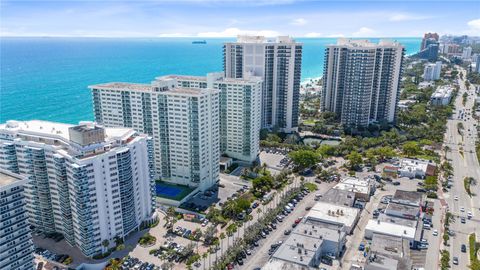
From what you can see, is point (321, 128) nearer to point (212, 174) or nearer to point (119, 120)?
point (212, 174)

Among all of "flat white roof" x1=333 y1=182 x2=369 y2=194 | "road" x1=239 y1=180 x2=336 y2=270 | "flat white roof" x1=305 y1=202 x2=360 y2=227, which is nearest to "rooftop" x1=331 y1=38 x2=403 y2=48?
"flat white roof" x1=333 y1=182 x2=369 y2=194

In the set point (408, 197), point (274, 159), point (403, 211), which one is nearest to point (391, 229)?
point (403, 211)

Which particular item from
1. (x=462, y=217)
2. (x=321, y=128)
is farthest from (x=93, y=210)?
(x=321, y=128)

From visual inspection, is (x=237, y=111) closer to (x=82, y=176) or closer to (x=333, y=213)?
(x=333, y=213)

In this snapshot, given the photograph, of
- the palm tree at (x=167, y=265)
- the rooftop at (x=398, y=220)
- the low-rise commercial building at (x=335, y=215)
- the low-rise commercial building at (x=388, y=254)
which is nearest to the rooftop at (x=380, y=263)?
the low-rise commercial building at (x=388, y=254)

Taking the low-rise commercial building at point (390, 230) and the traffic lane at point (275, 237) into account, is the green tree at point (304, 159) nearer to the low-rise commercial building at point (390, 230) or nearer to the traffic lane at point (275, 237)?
the traffic lane at point (275, 237)

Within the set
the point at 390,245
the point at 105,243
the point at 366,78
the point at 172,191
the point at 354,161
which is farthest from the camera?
the point at 366,78
